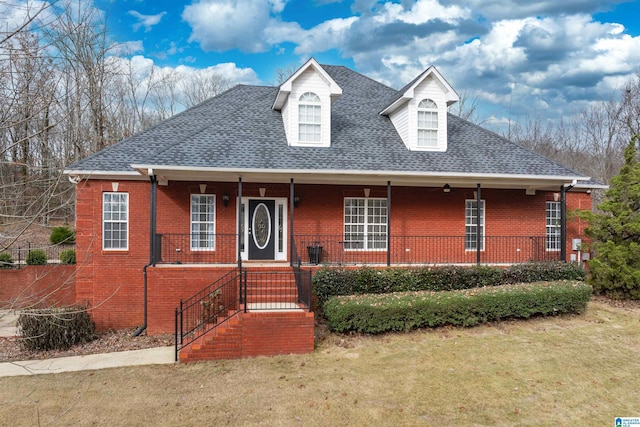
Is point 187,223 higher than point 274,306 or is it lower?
higher

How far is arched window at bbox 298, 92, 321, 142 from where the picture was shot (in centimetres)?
1405

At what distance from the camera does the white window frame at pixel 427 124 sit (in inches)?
576

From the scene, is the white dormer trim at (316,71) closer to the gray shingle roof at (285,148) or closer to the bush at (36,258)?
the gray shingle roof at (285,148)

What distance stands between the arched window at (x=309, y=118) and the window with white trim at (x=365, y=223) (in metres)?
2.48

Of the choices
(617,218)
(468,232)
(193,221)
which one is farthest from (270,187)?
(617,218)

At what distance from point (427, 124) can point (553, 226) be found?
6.28 metres

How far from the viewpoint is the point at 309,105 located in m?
14.1

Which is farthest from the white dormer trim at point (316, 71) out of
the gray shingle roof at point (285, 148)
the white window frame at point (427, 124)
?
the white window frame at point (427, 124)

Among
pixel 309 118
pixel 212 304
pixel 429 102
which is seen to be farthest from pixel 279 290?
pixel 429 102

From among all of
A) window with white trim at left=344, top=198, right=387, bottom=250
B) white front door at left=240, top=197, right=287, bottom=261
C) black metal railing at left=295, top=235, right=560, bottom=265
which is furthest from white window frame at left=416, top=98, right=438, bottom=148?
white front door at left=240, top=197, right=287, bottom=261

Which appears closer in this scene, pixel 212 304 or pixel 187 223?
pixel 212 304

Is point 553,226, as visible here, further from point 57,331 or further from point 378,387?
point 57,331

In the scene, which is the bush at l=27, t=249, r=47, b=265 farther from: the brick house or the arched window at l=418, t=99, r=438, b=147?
the arched window at l=418, t=99, r=438, b=147

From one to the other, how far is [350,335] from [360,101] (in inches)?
413
